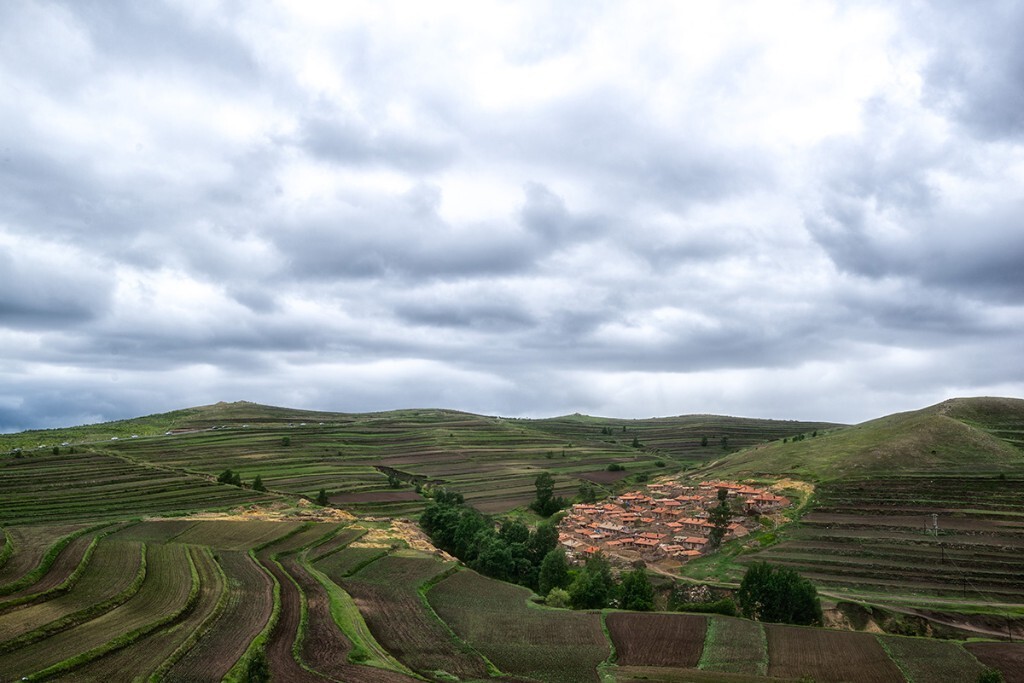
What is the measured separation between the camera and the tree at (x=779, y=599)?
2474 inches

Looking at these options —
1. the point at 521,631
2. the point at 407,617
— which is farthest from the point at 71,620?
the point at 521,631

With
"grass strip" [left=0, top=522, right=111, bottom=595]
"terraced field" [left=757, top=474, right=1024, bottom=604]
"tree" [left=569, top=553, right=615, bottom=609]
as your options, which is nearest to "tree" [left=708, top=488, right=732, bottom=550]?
"terraced field" [left=757, top=474, right=1024, bottom=604]

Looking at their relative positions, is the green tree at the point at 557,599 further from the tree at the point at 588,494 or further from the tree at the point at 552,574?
the tree at the point at 588,494

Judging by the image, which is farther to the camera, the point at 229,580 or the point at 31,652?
the point at 229,580

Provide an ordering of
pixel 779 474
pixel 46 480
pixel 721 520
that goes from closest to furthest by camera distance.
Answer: pixel 721 520, pixel 46 480, pixel 779 474

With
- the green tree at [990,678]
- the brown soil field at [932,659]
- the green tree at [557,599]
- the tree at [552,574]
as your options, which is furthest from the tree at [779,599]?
the green tree at [990,678]

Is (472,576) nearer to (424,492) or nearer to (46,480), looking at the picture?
(424,492)

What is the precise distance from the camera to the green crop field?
126 feet

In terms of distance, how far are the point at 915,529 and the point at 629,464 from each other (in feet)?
329

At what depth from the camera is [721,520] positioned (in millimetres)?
94875

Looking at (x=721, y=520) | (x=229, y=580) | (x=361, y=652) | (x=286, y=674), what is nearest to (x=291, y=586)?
(x=229, y=580)

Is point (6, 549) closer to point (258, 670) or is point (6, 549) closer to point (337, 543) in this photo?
point (337, 543)

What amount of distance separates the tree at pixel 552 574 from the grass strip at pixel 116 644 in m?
41.4

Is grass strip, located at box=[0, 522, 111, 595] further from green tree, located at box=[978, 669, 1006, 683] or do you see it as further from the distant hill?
the distant hill
